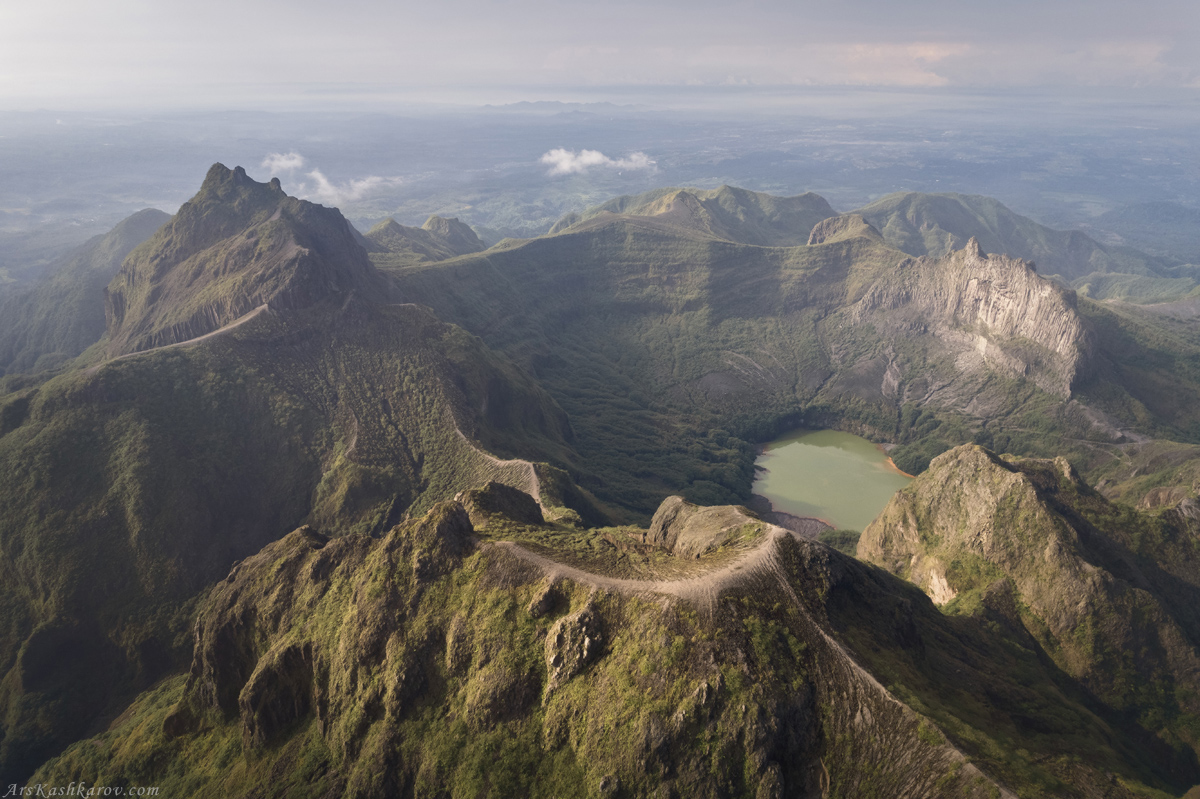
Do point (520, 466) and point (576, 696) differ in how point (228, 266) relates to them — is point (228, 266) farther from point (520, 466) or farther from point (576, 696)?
point (576, 696)

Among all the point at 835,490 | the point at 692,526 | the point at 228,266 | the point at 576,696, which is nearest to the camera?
the point at 576,696

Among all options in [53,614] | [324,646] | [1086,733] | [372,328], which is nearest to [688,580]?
[324,646]

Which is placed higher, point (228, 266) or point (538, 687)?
point (228, 266)

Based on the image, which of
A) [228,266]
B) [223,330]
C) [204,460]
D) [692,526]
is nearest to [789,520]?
[692,526]

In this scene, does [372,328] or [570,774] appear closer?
[570,774]

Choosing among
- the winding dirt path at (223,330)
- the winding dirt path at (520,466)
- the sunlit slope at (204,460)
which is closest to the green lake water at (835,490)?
the sunlit slope at (204,460)

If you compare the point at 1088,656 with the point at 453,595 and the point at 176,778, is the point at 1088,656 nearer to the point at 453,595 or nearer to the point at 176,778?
the point at 453,595
